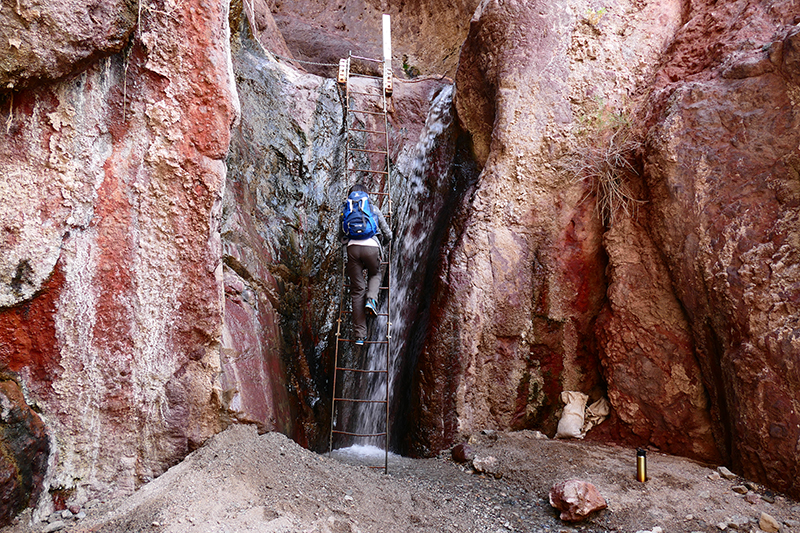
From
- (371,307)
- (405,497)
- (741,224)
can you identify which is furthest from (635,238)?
(405,497)

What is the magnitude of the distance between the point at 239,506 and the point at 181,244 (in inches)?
68.5

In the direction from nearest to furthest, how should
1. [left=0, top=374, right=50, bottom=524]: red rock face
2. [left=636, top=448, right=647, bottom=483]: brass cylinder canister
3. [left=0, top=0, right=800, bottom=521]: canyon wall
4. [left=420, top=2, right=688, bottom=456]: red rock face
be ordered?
[left=0, top=374, right=50, bottom=524]: red rock face → [left=0, top=0, right=800, bottom=521]: canyon wall → [left=636, top=448, right=647, bottom=483]: brass cylinder canister → [left=420, top=2, right=688, bottom=456]: red rock face

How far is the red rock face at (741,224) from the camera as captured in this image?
3.43 metres

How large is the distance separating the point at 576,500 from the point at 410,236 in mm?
3779

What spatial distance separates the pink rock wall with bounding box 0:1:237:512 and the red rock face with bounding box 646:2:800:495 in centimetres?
370

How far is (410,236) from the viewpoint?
637 cm

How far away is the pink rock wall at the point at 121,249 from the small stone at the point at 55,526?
0.48ft

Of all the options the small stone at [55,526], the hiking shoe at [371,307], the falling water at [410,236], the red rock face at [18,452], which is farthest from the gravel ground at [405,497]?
the falling water at [410,236]

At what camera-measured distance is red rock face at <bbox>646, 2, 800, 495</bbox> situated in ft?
11.3

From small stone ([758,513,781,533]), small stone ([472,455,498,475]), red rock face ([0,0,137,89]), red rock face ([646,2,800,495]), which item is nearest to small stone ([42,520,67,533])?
red rock face ([0,0,137,89])

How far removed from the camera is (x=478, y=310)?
15.9ft

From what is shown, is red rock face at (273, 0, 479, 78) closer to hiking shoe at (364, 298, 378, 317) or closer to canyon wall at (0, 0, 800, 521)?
canyon wall at (0, 0, 800, 521)

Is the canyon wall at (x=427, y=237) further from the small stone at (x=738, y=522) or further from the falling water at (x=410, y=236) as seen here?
the small stone at (x=738, y=522)

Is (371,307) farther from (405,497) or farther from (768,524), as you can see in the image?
(768,524)
